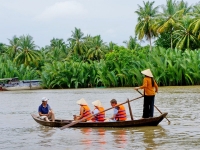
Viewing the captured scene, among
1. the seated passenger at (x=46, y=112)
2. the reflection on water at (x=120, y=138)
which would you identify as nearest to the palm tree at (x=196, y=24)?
the seated passenger at (x=46, y=112)

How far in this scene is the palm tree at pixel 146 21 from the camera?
189 ft

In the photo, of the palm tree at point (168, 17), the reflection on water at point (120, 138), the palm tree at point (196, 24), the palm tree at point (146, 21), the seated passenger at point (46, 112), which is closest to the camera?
the reflection on water at point (120, 138)

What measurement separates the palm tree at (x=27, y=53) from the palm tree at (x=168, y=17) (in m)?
16.4

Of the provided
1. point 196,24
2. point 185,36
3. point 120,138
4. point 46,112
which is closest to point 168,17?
point 185,36

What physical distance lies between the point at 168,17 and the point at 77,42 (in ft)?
55.1

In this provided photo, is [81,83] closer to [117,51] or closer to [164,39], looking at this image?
[117,51]

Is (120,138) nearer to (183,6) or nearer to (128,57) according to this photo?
(128,57)

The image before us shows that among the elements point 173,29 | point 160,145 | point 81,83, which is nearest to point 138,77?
point 81,83

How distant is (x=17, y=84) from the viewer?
47719 millimetres

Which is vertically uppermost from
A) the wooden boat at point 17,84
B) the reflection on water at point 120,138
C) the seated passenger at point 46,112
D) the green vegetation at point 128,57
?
the green vegetation at point 128,57

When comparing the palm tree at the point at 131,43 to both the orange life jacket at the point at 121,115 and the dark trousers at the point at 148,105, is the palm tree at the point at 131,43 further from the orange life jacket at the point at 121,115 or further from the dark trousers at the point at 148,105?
the dark trousers at the point at 148,105

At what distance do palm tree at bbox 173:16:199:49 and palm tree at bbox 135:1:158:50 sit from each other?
583 centimetres

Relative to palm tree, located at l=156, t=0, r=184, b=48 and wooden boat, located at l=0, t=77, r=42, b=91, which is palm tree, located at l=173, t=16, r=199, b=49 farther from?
wooden boat, located at l=0, t=77, r=42, b=91

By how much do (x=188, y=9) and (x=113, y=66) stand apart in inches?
746
